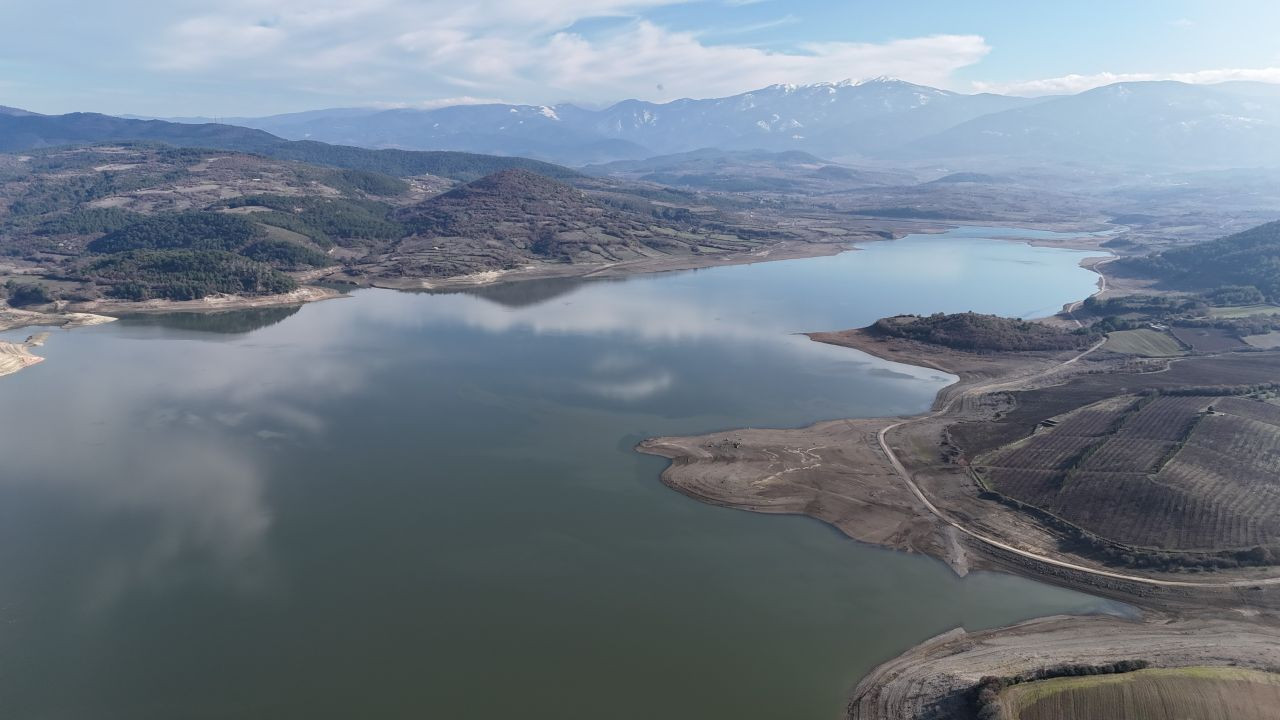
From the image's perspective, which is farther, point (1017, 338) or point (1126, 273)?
point (1126, 273)

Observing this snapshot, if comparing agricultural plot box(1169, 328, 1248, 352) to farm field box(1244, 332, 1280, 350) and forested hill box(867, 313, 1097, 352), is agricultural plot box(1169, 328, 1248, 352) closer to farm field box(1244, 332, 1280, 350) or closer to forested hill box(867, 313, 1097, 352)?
farm field box(1244, 332, 1280, 350)

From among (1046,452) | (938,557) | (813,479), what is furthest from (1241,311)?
(938,557)

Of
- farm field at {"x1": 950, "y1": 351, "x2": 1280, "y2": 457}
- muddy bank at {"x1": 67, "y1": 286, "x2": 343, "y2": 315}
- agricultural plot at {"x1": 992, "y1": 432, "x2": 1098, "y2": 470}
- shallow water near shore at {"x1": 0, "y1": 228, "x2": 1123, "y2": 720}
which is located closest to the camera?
shallow water near shore at {"x1": 0, "y1": 228, "x2": 1123, "y2": 720}

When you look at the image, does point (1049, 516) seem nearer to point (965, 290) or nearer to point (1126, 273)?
point (965, 290)

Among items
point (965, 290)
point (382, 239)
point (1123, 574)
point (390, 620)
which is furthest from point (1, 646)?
point (382, 239)

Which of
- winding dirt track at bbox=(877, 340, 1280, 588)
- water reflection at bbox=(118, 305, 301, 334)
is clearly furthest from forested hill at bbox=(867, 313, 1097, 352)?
water reflection at bbox=(118, 305, 301, 334)

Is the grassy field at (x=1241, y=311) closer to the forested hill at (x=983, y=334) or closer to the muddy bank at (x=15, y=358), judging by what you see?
the forested hill at (x=983, y=334)
